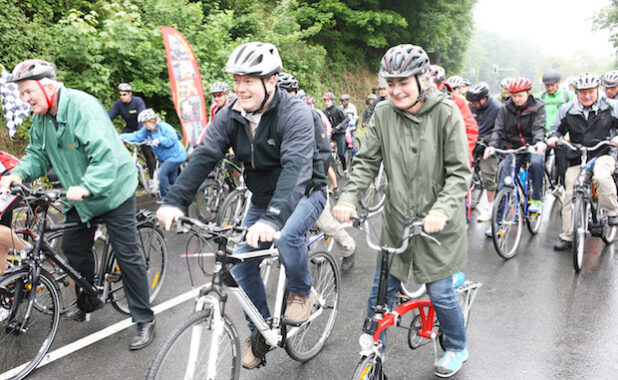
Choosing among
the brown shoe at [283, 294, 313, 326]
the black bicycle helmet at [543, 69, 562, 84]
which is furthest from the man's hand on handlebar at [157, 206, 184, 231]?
the black bicycle helmet at [543, 69, 562, 84]

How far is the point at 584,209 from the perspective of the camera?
18.3 feet

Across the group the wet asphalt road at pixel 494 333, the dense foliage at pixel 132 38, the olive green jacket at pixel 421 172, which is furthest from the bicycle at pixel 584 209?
the dense foliage at pixel 132 38

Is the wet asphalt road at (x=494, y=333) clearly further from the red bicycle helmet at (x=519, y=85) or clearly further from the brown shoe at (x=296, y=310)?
the red bicycle helmet at (x=519, y=85)

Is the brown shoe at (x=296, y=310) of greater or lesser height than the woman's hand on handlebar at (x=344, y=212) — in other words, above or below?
below

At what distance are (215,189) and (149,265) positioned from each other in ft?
10.6

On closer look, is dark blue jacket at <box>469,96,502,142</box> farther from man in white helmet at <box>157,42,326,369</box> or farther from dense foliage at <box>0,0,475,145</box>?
dense foliage at <box>0,0,475,145</box>

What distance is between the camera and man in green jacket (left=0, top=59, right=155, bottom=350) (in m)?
3.47

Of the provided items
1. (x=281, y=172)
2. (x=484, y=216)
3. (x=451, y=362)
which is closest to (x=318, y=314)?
(x=451, y=362)

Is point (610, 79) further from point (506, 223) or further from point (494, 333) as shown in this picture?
point (494, 333)

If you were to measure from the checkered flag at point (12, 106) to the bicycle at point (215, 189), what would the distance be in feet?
9.28

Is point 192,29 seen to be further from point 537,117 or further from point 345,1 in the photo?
point 345,1

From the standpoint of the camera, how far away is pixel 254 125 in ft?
9.94

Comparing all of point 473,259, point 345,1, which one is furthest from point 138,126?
point 345,1

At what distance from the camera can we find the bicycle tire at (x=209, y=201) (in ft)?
25.3
